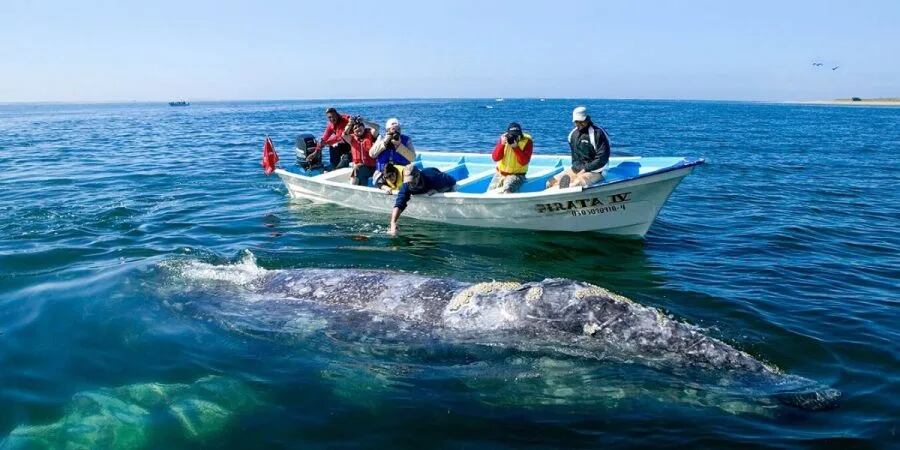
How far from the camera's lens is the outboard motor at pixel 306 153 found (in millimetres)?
18703

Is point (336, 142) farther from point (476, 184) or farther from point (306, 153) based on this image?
point (476, 184)

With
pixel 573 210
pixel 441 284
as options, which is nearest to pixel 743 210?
pixel 573 210

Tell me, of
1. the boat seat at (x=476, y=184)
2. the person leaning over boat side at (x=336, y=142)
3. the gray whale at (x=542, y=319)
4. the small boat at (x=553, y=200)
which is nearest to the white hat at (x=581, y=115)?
the small boat at (x=553, y=200)

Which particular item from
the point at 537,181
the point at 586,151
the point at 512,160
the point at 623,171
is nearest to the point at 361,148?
the point at 512,160

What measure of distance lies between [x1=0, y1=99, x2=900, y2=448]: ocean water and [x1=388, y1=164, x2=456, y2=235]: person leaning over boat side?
0.64 metres

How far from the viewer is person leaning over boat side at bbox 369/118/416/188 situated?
14.4 meters

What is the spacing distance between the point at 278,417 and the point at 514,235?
843cm

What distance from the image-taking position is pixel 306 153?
61.8ft

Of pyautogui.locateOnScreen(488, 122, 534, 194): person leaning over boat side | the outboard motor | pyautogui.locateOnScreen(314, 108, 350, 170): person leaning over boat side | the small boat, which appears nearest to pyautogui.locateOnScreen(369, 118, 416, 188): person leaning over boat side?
the small boat

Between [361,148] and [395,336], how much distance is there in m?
9.37

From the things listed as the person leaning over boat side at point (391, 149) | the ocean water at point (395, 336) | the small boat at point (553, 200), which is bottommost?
the ocean water at point (395, 336)

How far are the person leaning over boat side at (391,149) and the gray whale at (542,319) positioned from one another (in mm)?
6372

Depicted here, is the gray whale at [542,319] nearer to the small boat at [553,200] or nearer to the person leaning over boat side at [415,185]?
the person leaning over boat side at [415,185]

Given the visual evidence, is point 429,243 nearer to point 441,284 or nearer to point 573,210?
point 573,210
